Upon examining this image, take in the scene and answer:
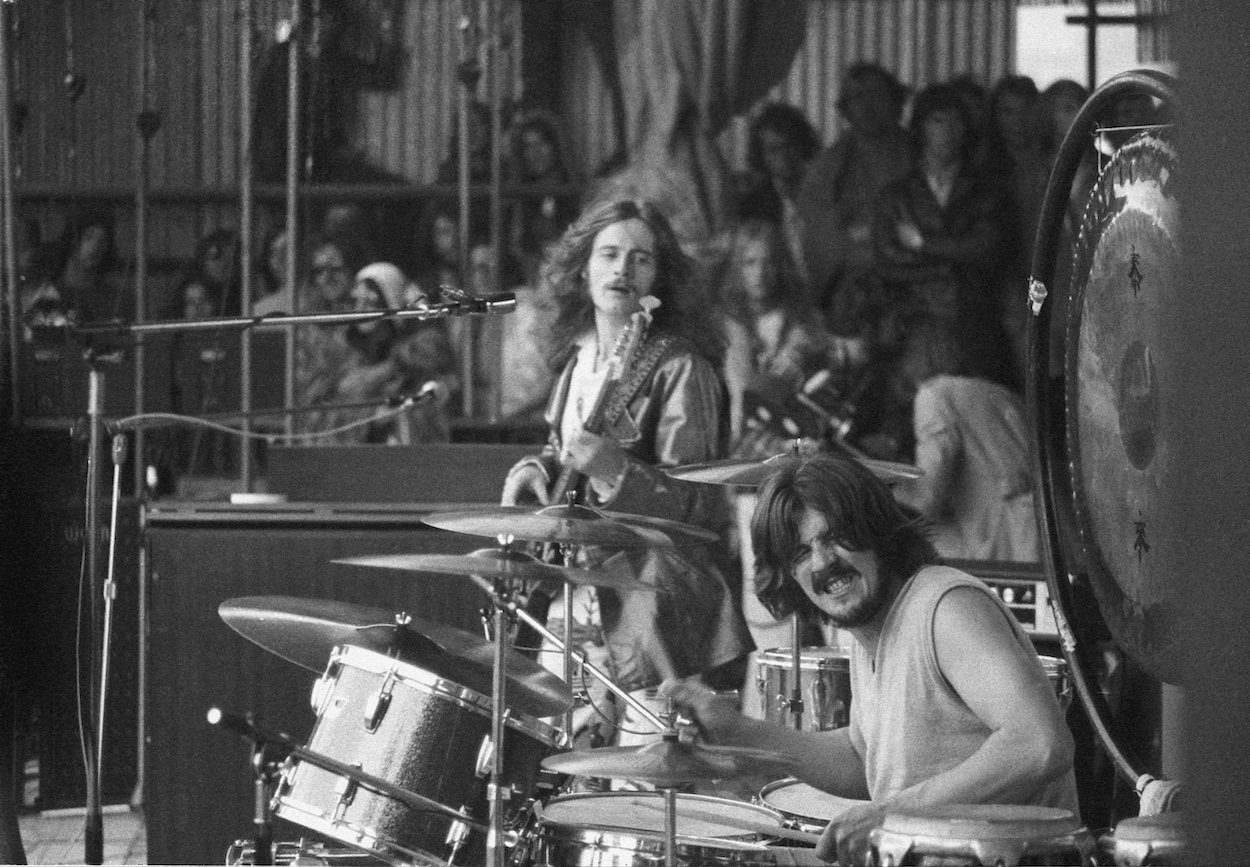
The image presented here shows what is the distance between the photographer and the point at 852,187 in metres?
9.19

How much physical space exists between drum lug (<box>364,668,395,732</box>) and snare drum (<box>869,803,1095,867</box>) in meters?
1.53

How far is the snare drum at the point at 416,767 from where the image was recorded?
399cm

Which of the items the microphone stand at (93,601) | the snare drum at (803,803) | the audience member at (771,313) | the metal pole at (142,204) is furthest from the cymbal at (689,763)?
the audience member at (771,313)

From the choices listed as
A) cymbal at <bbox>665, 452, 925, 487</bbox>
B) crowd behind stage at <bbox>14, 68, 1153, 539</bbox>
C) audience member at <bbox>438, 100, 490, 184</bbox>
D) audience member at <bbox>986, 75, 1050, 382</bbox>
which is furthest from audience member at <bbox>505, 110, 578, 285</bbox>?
cymbal at <bbox>665, 452, 925, 487</bbox>

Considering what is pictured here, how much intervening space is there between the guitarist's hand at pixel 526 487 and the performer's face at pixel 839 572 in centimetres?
168

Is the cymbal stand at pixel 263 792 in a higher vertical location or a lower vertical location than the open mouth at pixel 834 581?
lower

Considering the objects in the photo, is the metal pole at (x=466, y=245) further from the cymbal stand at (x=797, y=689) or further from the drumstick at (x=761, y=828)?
the drumstick at (x=761, y=828)

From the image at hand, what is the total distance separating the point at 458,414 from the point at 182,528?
3610mm

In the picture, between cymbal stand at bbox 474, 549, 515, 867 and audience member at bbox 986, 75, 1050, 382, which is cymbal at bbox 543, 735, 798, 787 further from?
audience member at bbox 986, 75, 1050, 382

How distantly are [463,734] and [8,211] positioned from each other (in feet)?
5.86

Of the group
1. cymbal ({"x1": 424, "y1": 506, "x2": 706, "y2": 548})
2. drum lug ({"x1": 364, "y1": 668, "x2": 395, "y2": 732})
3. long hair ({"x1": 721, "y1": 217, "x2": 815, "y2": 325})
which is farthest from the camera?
long hair ({"x1": 721, "y1": 217, "x2": 815, "y2": 325})

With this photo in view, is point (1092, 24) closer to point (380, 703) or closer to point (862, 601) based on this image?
point (380, 703)

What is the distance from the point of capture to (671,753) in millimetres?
3059

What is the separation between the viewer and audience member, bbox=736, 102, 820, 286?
9156 millimetres
